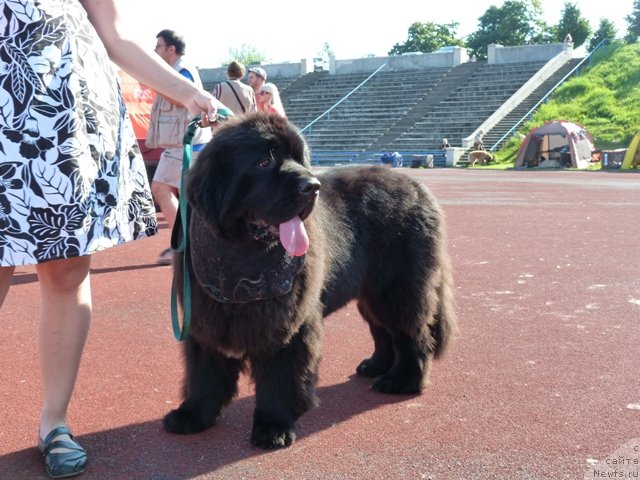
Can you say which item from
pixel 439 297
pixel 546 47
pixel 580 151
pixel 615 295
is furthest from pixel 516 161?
pixel 439 297

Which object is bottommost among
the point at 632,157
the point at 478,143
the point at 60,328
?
the point at 632,157

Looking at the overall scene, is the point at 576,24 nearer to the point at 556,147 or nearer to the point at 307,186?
the point at 556,147

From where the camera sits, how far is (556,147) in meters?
30.8

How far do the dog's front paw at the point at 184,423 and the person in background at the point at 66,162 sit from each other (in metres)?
0.46

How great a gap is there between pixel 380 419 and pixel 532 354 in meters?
1.38

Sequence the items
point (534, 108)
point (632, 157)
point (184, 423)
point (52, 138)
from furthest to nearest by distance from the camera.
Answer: point (534, 108), point (632, 157), point (184, 423), point (52, 138)

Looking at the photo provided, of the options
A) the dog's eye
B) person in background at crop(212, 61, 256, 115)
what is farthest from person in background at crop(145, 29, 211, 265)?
the dog's eye

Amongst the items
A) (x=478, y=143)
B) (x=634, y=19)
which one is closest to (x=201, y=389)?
(x=478, y=143)

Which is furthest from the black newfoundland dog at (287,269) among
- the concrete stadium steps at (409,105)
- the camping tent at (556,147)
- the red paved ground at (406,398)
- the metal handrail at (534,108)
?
the concrete stadium steps at (409,105)

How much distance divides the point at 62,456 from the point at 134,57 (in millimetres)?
1596

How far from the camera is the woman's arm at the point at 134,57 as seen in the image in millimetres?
2990

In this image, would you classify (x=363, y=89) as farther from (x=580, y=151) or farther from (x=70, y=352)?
(x=70, y=352)

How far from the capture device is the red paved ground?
2.98 m

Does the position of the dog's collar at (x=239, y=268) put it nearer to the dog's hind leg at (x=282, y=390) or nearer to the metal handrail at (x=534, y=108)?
the dog's hind leg at (x=282, y=390)
